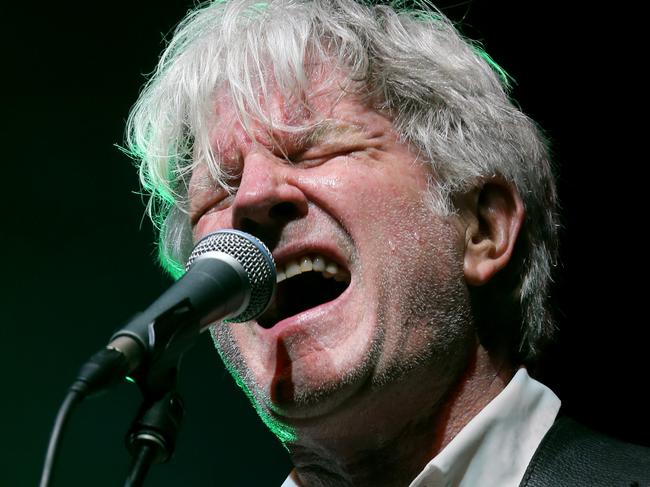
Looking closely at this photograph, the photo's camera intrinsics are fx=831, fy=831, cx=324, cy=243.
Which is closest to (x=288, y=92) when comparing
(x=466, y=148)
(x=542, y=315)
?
(x=466, y=148)

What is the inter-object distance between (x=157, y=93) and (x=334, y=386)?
95 centimetres

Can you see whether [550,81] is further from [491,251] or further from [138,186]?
[138,186]

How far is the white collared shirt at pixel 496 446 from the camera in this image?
1598 mm

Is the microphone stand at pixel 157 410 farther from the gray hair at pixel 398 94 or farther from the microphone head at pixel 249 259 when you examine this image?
the gray hair at pixel 398 94

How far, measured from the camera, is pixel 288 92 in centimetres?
175

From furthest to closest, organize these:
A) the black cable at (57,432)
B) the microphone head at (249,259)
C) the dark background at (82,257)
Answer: the dark background at (82,257) < the microphone head at (249,259) < the black cable at (57,432)

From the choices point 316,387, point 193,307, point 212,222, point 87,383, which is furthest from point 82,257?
point 87,383

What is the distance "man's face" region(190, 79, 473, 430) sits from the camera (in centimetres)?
157

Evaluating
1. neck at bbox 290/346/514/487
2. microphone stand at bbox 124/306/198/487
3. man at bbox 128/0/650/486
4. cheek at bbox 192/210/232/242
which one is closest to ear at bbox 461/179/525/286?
man at bbox 128/0/650/486

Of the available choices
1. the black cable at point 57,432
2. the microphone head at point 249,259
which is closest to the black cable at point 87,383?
the black cable at point 57,432

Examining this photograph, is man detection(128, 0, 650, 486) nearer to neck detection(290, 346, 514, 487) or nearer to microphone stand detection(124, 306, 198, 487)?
neck detection(290, 346, 514, 487)

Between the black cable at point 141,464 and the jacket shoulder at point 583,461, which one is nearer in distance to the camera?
the black cable at point 141,464

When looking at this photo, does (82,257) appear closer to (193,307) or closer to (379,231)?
(379,231)

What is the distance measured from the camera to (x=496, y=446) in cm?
164
